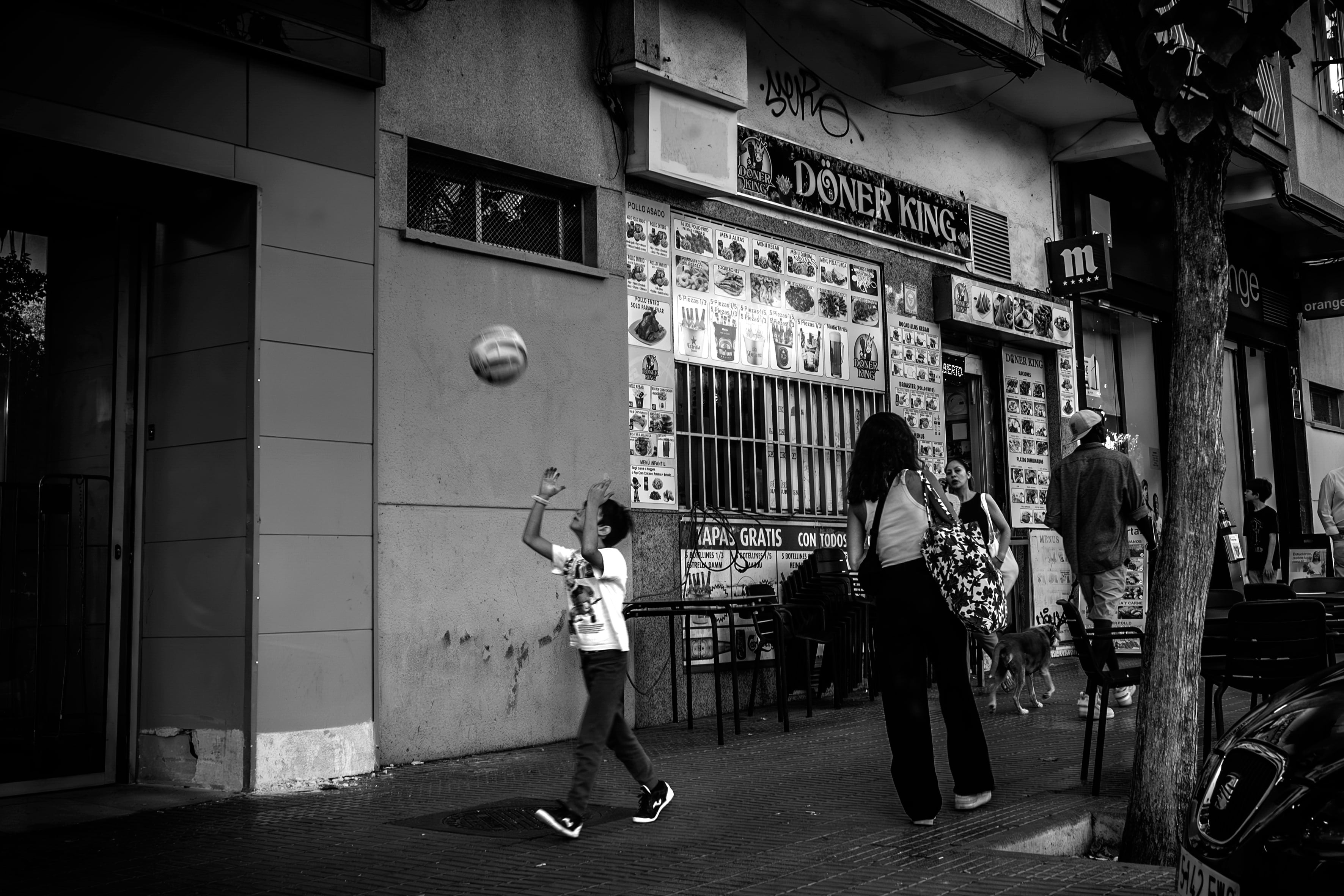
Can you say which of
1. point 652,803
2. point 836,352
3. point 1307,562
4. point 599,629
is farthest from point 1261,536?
point 599,629

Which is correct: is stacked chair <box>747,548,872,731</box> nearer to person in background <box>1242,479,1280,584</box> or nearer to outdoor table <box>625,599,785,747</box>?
outdoor table <box>625,599,785,747</box>

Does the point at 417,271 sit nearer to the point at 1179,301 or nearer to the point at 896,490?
the point at 896,490

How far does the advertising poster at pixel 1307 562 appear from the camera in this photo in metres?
16.5

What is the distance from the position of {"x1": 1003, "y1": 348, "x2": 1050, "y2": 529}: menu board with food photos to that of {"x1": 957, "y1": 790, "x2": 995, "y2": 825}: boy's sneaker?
876 centimetres

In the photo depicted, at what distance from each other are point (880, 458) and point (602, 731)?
189 centimetres

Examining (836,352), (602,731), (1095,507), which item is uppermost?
(836,352)

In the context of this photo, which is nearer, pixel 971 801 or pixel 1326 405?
pixel 971 801

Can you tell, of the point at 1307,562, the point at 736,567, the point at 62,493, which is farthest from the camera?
the point at 1307,562

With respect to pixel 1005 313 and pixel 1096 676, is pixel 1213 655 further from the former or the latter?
pixel 1005 313

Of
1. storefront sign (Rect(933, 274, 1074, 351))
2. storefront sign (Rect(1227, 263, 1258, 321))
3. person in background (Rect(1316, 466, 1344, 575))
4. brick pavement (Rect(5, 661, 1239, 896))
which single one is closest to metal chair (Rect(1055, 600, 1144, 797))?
brick pavement (Rect(5, 661, 1239, 896))

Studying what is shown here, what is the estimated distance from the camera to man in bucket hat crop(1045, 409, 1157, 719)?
32.3ft

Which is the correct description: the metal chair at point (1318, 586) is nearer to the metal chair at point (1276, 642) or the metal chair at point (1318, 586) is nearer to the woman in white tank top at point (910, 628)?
the metal chair at point (1276, 642)

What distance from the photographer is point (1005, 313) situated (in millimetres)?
14508

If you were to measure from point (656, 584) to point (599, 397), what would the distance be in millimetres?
1560
